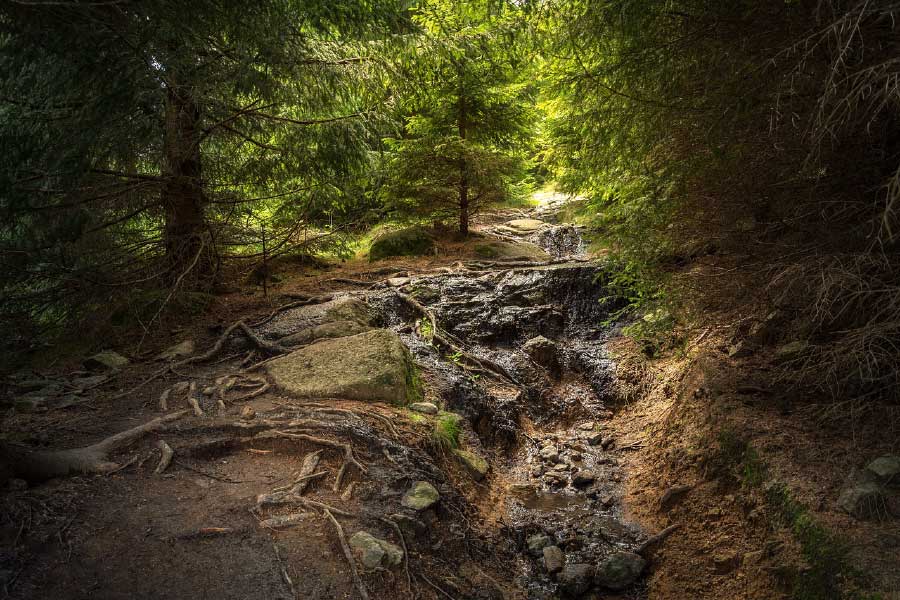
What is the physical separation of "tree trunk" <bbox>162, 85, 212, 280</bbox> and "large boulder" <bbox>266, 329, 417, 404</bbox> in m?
3.07

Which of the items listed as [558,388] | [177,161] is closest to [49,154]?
[177,161]

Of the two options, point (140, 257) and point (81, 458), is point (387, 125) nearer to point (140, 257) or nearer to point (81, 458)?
point (140, 257)

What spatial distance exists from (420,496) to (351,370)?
215 centimetres

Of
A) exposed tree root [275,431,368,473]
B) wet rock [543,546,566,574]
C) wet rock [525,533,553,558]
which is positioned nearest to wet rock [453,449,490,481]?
wet rock [525,533,553,558]

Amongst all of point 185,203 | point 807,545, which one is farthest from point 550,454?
point 185,203

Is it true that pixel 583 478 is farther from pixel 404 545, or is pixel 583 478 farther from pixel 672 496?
pixel 404 545

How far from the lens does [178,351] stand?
22.8ft

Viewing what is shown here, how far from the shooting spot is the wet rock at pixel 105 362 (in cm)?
663

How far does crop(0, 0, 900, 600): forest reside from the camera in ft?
11.7

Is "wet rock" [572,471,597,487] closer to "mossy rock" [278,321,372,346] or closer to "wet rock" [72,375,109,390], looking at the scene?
"mossy rock" [278,321,372,346]

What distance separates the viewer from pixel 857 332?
3.68 meters

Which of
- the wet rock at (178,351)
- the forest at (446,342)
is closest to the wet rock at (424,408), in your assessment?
the forest at (446,342)

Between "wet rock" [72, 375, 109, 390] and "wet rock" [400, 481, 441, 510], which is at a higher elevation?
"wet rock" [72, 375, 109, 390]

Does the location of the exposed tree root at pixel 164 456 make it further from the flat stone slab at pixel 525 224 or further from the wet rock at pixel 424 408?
the flat stone slab at pixel 525 224
